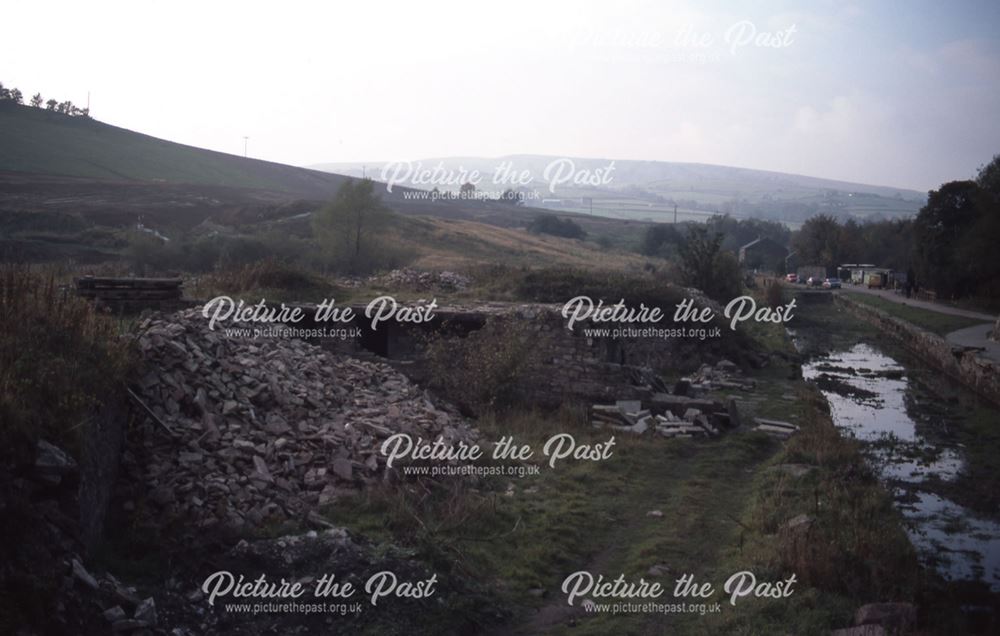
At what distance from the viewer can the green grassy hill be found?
45.1 meters

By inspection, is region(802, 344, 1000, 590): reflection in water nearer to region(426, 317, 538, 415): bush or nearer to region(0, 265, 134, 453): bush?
region(426, 317, 538, 415): bush

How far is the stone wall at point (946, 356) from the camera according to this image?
68.7 ft

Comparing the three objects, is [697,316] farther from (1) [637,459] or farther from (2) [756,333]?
(1) [637,459]

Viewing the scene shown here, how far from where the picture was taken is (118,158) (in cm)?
5484

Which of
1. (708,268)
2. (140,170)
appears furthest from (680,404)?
(140,170)

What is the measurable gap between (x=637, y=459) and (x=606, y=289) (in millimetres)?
11833

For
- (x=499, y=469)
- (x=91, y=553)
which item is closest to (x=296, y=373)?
(x=499, y=469)

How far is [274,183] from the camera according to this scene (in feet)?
220

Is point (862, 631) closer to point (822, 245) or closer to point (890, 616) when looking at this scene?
point (890, 616)

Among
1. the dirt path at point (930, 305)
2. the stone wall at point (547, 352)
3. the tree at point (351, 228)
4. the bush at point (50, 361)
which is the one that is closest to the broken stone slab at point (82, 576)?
the bush at point (50, 361)

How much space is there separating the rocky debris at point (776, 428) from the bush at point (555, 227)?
4814 cm

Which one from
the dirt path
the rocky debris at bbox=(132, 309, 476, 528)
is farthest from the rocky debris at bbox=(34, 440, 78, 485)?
the dirt path

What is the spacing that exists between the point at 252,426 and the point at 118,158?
177 ft

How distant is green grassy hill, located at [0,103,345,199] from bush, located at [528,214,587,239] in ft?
61.4
